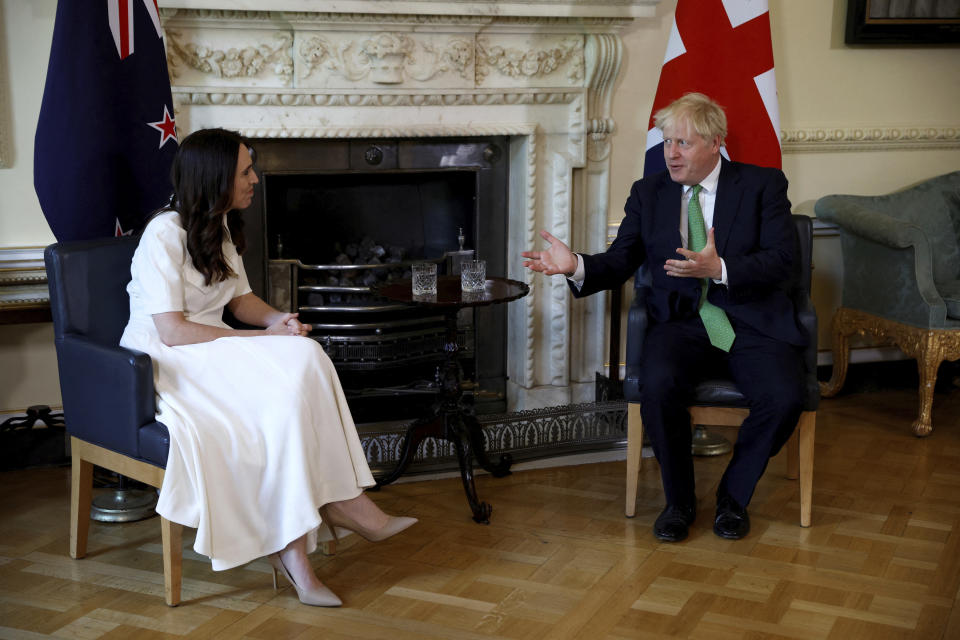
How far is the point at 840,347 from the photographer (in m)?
4.38

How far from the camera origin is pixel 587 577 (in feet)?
8.72

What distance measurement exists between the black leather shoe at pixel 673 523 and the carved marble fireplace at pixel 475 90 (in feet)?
4.01

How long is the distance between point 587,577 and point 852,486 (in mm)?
1191

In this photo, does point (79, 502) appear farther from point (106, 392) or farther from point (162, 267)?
point (162, 267)

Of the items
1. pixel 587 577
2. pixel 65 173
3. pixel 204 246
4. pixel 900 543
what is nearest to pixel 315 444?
pixel 204 246

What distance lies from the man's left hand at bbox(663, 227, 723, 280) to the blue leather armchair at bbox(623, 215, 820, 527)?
28 cm

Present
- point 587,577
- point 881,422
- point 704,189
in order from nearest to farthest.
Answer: point 587,577 < point 704,189 < point 881,422

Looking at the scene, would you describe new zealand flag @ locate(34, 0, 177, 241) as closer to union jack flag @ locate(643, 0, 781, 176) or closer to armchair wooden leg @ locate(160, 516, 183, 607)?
armchair wooden leg @ locate(160, 516, 183, 607)

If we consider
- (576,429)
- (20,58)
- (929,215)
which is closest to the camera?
(20,58)

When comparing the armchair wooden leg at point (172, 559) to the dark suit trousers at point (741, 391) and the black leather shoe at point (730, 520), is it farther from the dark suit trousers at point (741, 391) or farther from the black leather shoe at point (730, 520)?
the black leather shoe at point (730, 520)

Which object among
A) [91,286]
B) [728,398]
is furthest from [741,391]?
[91,286]

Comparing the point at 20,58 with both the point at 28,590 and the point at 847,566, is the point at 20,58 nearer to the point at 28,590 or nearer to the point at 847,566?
the point at 28,590

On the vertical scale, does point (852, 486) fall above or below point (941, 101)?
below

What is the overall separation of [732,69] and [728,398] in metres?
1.32
